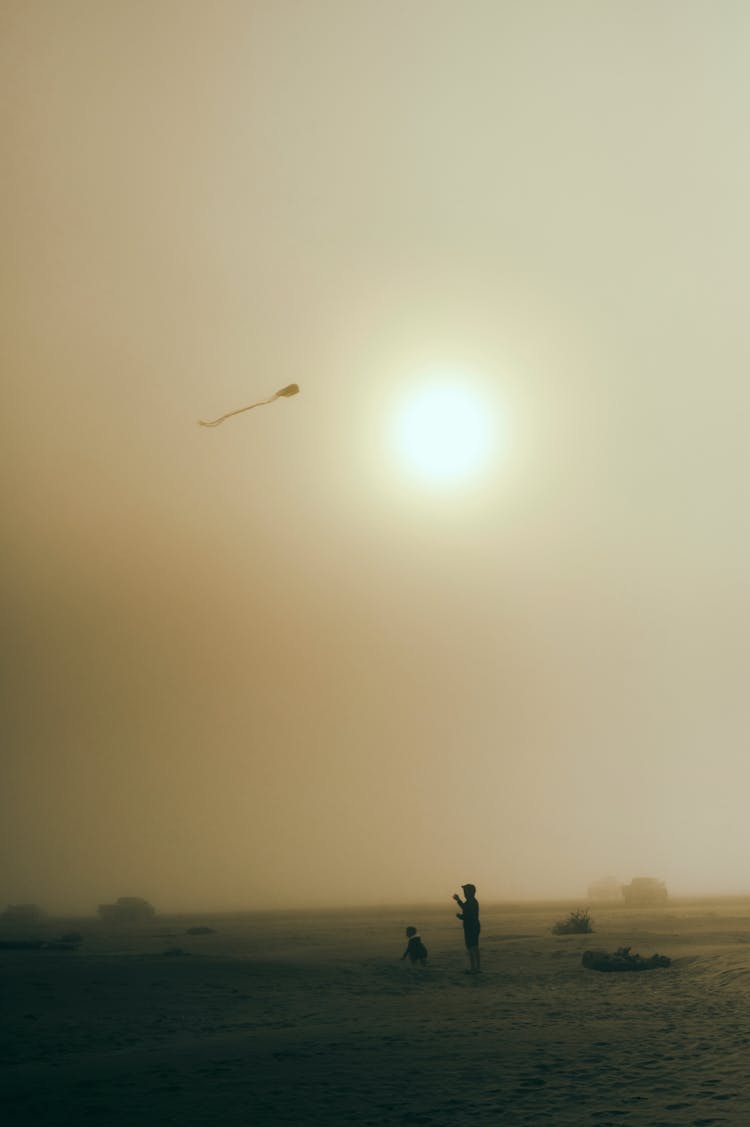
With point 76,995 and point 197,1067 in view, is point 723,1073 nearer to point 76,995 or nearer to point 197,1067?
point 197,1067

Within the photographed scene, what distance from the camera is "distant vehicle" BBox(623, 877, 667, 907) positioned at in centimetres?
9350

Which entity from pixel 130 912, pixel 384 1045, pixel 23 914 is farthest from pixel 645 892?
pixel 384 1045

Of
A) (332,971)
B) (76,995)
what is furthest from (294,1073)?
(332,971)

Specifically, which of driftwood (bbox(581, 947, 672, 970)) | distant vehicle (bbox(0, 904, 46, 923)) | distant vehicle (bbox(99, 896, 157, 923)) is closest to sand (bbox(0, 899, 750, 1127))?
driftwood (bbox(581, 947, 672, 970))

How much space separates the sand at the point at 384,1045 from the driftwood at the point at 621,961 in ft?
1.81

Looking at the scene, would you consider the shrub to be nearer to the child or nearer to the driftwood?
the driftwood

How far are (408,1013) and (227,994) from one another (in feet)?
21.3

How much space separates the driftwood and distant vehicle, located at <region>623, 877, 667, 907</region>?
76.7 metres

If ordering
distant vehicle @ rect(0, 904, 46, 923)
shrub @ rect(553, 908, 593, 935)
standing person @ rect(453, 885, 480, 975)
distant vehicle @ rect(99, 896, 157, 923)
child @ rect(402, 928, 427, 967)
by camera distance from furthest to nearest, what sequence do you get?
1. distant vehicle @ rect(0, 904, 46, 923)
2. distant vehicle @ rect(99, 896, 157, 923)
3. shrub @ rect(553, 908, 593, 935)
4. child @ rect(402, 928, 427, 967)
5. standing person @ rect(453, 885, 480, 975)

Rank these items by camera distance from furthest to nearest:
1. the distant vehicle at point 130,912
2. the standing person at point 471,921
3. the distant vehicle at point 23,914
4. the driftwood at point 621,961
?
the distant vehicle at point 23,914
the distant vehicle at point 130,912
the driftwood at point 621,961
the standing person at point 471,921

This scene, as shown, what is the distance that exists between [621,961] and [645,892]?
272 ft

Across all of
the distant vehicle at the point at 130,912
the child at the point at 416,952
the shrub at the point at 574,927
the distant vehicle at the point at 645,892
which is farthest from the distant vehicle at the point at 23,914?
the child at the point at 416,952

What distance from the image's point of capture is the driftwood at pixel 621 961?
72.5 feet

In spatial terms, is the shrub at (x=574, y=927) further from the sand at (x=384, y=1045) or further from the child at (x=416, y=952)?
the child at (x=416, y=952)
